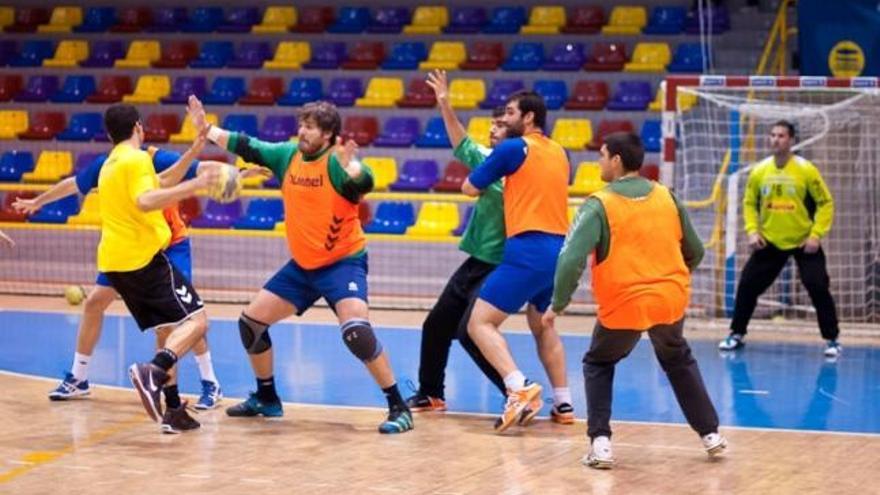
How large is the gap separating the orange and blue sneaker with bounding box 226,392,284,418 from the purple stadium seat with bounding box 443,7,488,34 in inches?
467

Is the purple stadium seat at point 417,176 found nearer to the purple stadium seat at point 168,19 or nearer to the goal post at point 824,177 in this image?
the goal post at point 824,177

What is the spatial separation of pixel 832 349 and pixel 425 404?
13.9 feet

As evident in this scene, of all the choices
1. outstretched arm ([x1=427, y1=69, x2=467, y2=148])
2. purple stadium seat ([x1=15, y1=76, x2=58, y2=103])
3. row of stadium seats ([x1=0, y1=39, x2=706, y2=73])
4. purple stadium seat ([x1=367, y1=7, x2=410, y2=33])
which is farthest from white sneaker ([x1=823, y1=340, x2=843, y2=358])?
purple stadium seat ([x1=15, y1=76, x2=58, y2=103])

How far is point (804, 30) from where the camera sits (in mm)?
14938

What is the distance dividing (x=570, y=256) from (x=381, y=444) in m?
1.61

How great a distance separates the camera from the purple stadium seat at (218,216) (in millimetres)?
17656

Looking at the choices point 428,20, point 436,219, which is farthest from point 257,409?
point 428,20

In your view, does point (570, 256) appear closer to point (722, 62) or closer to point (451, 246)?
point (451, 246)

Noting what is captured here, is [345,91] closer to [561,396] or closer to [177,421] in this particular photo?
[561,396]

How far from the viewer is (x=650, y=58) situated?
62.5 ft

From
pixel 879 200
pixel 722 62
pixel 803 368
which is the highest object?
pixel 722 62

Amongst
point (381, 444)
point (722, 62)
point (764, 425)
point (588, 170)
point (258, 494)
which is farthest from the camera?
point (722, 62)


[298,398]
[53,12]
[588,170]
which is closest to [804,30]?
[588,170]

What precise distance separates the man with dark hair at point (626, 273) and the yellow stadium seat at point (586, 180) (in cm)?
876
